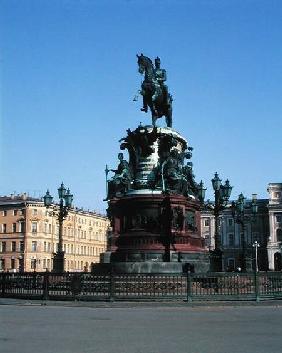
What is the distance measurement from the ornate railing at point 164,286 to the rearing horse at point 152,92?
15.5 metres

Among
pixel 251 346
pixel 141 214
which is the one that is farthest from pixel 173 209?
pixel 251 346

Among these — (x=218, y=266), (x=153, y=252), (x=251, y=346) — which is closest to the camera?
(x=251, y=346)

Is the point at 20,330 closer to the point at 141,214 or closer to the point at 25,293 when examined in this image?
the point at 25,293

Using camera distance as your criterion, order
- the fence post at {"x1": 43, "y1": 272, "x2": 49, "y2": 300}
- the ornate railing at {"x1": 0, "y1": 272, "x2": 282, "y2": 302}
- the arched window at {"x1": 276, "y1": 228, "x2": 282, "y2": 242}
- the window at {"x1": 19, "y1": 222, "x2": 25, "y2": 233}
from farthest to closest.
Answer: the arched window at {"x1": 276, "y1": 228, "x2": 282, "y2": 242}
the window at {"x1": 19, "y1": 222, "x2": 25, "y2": 233}
the fence post at {"x1": 43, "y1": 272, "x2": 49, "y2": 300}
the ornate railing at {"x1": 0, "y1": 272, "x2": 282, "y2": 302}

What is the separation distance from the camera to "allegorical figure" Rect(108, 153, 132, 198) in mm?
33781

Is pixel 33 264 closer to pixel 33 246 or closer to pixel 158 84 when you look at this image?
pixel 33 246

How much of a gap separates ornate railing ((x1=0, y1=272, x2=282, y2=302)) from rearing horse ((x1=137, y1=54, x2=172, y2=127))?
15.5 meters

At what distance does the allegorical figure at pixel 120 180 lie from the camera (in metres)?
33.8

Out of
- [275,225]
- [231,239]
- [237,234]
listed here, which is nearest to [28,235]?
[231,239]

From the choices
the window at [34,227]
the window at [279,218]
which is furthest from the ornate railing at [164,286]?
the window at [279,218]

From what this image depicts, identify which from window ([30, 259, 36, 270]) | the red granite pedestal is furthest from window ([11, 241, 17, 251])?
the red granite pedestal

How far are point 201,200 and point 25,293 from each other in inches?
599

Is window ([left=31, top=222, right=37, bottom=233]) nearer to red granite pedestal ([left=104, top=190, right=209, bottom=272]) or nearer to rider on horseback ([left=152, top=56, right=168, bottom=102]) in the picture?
rider on horseback ([left=152, top=56, right=168, bottom=102])

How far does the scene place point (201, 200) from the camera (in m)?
36.7
